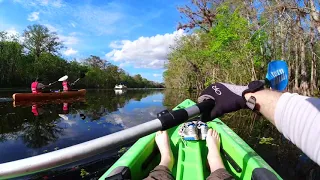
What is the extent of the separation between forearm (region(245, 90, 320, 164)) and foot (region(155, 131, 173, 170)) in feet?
6.27

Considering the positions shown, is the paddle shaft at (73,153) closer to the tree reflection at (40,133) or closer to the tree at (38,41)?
the tree reflection at (40,133)

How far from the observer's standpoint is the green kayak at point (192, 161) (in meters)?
2.60

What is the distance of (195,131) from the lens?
3770mm

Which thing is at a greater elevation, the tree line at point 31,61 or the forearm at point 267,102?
the tree line at point 31,61

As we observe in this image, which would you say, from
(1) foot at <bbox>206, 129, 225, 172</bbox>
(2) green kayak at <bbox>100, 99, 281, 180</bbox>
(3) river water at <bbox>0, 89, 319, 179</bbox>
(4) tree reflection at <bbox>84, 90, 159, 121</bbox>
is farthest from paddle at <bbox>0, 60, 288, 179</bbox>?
(4) tree reflection at <bbox>84, 90, 159, 121</bbox>

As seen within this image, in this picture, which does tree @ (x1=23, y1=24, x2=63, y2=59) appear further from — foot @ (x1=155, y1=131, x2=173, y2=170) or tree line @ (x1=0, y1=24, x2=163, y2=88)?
foot @ (x1=155, y1=131, x2=173, y2=170)

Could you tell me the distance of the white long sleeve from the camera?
93 centimetres

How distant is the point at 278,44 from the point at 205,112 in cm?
2073

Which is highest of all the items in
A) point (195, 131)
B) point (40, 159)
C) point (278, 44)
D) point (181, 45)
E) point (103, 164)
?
point (181, 45)

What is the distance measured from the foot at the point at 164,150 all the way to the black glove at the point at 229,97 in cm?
156

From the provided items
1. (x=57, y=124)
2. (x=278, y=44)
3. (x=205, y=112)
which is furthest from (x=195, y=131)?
(x=278, y=44)

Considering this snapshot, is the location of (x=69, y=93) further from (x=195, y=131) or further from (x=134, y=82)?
(x=134, y=82)

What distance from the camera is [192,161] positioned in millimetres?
3174

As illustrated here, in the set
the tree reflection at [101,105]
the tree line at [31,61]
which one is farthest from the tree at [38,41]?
the tree reflection at [101,105]
